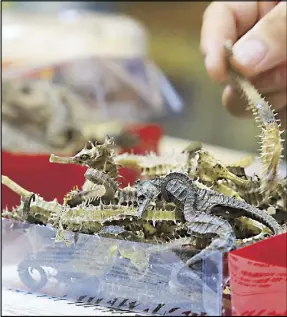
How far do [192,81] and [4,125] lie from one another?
0.86 m

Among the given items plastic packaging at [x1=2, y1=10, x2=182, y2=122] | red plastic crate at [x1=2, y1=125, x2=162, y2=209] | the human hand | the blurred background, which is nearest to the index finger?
the human hand

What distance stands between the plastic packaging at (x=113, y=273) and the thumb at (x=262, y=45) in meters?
0.27

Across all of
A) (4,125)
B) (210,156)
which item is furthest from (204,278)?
(4,125)

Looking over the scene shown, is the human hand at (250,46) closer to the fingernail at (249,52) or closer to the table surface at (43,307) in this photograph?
the fingernail at (249,52)

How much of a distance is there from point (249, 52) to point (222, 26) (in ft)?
0.48

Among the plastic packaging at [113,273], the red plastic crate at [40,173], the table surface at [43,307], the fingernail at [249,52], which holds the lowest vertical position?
the table surface at [43,307]

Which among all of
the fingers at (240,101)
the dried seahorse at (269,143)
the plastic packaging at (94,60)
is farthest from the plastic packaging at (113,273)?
the plastic packaging at (94,60)

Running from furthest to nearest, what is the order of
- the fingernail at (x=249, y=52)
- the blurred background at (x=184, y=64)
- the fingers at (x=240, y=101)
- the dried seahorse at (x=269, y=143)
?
the blurred background at (x=184, y=64)
the fingers at (x=240, y=101)
the fingernail at (x=249, y=52)
the dried seahorse at (x=269, y=143)

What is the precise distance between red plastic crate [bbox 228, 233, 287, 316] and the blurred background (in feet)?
4.11

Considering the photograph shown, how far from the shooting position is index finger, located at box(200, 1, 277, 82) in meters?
0.67

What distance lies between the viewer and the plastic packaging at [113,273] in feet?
1.12

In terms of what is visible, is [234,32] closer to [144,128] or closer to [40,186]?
[40,186]

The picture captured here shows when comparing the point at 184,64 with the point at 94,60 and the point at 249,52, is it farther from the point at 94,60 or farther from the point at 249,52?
the point at 249,52

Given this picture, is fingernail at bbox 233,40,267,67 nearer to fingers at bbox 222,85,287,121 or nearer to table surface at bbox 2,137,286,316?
fingers at bbox 222,85,287,121
